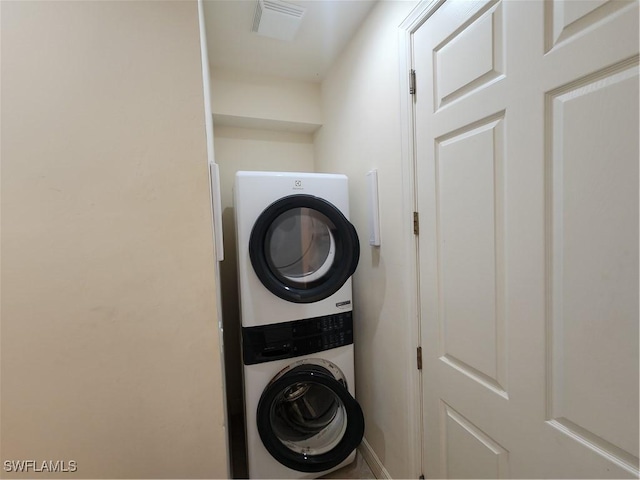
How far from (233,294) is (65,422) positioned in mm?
1327

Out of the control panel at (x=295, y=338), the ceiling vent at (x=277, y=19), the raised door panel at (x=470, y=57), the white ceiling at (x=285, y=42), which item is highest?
the white ceiling at (x=285, y=42)

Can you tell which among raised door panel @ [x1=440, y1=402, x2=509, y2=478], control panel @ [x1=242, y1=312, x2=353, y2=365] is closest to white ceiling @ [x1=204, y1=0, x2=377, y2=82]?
control panel @ [x1=242, y1=312, x2=353, y2=365]

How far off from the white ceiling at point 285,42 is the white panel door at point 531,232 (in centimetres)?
64

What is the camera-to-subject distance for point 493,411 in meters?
0.97

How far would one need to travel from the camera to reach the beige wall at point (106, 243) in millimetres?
938

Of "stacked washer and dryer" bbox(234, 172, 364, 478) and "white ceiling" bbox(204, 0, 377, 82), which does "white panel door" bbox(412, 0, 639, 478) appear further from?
"white ceiling" bbox(204, 0, 377, 82)

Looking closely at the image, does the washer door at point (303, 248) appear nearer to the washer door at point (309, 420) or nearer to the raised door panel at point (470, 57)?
the washer door at point (309, 420)

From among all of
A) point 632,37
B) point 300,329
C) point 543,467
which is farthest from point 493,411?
point 632,37

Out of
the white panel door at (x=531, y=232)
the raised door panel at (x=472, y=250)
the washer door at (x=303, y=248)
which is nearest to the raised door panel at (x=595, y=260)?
the white panel door at (x=531, y=232)

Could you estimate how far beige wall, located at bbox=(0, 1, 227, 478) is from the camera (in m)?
0.94

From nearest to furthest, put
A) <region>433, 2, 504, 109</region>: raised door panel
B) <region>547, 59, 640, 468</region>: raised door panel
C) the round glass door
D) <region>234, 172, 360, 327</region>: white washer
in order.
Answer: <region>547, 59, 640, 468</region>: raised door panel
<region>433, 2, 504, 109</region>: raised door panel
<region>234, 172, 360, 327</region>: white washer
the round glass door

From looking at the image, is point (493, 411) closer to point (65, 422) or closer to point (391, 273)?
point (391, 273)

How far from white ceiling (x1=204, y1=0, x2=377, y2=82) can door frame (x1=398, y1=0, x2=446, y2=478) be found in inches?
19.7

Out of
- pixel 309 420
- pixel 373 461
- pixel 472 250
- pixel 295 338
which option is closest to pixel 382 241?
Answer: pixel 472 250
